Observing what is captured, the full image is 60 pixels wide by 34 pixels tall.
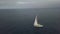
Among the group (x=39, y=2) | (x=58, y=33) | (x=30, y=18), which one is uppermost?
(x=39, y=2)

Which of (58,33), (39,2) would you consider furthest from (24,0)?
(58,33)

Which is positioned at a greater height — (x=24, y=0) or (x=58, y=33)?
(x=24, y=0)

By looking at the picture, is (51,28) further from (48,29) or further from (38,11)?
(38,11)

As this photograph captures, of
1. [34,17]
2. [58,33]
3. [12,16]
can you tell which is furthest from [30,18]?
[58,33]

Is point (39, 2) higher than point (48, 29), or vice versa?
point (39, 2)

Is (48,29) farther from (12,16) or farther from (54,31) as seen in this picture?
(12,16)
